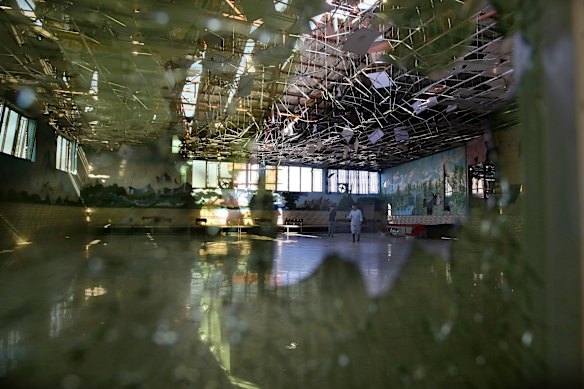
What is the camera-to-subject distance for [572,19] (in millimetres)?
1086

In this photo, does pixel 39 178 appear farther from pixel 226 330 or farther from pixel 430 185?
pixel 430 185

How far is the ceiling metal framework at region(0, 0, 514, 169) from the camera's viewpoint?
565 cm

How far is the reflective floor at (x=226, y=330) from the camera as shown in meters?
2.12

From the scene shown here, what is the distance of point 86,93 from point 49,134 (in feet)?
14.9

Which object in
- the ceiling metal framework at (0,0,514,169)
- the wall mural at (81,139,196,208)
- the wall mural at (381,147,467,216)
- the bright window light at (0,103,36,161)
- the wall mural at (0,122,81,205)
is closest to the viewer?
the ceiling metal framework at (0,0,514,169)

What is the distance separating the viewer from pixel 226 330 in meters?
2.92

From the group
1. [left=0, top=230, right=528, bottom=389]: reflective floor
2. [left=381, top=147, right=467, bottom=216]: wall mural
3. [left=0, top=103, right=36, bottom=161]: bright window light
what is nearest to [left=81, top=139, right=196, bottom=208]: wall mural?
[left=0, top=103, right=36, bottom=161]: bright window light

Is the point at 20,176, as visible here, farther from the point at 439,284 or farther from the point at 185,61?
the point at 439,284

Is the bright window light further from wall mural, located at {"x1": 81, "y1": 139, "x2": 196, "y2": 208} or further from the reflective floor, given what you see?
the reflective floor

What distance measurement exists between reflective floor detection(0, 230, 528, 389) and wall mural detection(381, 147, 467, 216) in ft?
42.0

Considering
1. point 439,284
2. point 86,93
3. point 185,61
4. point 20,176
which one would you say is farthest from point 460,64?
point 20,176

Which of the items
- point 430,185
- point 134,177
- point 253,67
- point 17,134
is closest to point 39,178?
point 17,134

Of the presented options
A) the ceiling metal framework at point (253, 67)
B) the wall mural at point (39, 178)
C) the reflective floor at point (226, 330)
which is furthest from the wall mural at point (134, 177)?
the reflective floor at point (226, 330)

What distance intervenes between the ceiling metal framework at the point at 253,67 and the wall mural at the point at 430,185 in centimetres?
278
